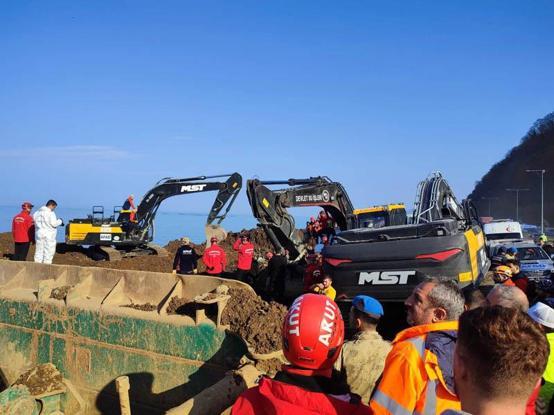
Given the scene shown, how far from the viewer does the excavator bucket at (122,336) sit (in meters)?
5.80

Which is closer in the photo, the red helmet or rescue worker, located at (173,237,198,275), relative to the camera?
the red helmet

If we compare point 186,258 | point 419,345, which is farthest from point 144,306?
point 186,258

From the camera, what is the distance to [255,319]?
17.9ft

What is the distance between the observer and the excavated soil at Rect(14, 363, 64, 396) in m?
5.79

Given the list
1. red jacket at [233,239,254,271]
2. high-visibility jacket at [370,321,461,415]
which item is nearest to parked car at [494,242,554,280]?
red jacket at [233,239,254,271]

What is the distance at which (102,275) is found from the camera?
7.98 metres

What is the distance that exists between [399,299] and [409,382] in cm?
528

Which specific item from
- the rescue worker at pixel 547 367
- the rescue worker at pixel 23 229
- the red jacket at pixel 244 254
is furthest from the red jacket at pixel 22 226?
the rescue worker at pixel 547 367

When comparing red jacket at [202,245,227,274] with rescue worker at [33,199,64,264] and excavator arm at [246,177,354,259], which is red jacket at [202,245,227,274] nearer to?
excavator arm at [246,177,354,259]

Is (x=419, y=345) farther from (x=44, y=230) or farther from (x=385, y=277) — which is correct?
(x=44, y=230)

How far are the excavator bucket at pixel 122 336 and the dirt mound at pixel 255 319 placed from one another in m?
0.12

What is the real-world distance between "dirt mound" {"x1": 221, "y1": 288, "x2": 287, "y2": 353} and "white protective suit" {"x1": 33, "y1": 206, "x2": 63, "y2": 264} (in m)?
8.64

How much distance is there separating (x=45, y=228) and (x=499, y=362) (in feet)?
43.5

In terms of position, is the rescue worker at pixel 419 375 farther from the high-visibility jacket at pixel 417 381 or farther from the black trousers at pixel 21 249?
the black trousers at pixel 21 249
